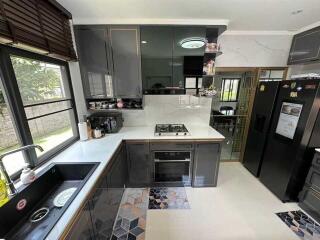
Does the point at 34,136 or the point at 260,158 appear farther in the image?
the point at 260,158

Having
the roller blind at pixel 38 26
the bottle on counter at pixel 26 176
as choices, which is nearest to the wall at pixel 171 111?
the roller blind at pixel 38 26

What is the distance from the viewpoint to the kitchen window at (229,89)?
9.02 ft

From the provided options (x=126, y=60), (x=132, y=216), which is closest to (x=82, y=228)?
(x=132, y=216)

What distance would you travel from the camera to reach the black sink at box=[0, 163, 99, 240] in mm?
919

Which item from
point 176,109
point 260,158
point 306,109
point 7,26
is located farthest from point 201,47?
point 260,158

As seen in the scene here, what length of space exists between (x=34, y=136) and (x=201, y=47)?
89.2 inches

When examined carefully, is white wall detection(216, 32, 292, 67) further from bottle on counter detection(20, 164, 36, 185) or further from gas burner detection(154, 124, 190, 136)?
bottle on counter detection(20, 164, 36, 185)

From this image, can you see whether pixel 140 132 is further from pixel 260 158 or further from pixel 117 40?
pixel 260 158

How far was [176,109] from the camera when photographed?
2.60 metres

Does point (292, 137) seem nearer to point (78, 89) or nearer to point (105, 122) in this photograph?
point (105, 122)

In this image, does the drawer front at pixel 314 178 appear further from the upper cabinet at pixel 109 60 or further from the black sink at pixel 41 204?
the black sink at pixel 41 204

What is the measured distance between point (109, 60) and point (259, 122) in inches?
104

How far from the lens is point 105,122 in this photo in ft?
7.16

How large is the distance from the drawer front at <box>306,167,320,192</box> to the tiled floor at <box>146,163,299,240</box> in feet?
1.42
